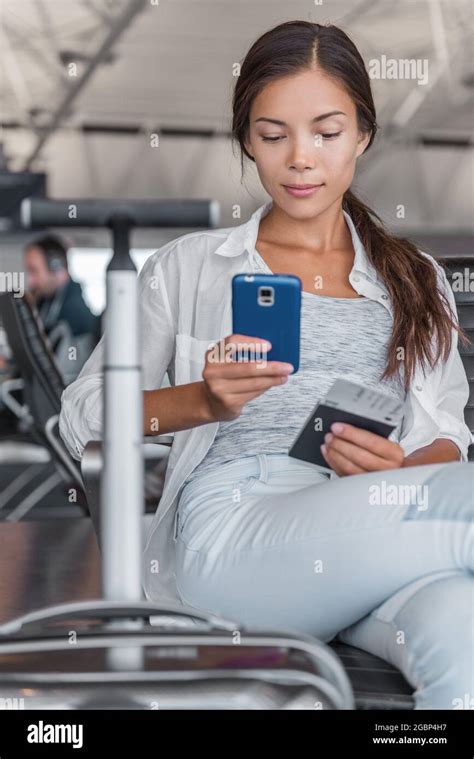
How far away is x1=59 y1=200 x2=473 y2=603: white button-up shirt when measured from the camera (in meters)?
1.51

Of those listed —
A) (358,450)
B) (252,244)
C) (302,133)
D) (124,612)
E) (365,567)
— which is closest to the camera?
(124,612)

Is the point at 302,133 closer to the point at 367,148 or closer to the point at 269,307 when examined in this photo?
the point at 367,148

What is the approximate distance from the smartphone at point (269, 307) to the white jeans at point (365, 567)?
172 mm

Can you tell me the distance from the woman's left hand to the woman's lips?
0.39 meters

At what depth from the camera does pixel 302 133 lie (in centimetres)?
147

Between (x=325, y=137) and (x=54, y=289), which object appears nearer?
(x=325, y=137)

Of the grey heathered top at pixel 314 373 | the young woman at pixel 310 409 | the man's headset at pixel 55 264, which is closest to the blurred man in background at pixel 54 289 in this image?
the man's headset at pixel 55 264

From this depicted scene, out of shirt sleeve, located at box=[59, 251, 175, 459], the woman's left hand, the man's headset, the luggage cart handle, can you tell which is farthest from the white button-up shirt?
the man's headset

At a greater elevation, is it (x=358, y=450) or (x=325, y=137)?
(x=325, y=137)

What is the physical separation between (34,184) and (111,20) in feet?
29.5

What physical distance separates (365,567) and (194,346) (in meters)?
0.50

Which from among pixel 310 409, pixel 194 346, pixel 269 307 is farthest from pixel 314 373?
pixel 269 307

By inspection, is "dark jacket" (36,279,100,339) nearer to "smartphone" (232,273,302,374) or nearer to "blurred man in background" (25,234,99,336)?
"blurred man in background" (25,234,99,336)

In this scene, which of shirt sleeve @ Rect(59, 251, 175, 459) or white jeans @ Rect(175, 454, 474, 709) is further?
shirt sleeve @ Rect(59, 251, 175, 459)
